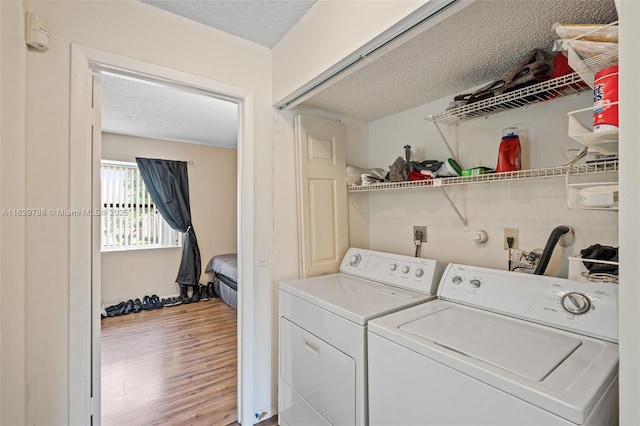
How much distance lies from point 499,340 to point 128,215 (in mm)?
4669

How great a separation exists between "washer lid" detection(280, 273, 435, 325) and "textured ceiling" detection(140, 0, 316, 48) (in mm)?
1474

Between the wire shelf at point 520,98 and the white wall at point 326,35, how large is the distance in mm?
616

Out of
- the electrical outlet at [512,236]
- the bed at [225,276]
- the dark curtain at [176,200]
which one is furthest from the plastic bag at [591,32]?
the dark curtain at [176,200]

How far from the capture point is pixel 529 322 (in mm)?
1151

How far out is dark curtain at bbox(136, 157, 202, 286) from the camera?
167 inches

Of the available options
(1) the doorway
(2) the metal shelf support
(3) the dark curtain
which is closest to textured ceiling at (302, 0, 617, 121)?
(2) the metal shelf support

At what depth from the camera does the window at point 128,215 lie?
409cm

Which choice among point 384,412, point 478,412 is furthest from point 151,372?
point 478,412

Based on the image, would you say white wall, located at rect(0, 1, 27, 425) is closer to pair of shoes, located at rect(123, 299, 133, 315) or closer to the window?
pair of shoes, located at rect(123, 299, 133, 315)

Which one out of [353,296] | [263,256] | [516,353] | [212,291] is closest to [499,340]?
[516,353]

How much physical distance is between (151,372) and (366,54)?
9.20 ft

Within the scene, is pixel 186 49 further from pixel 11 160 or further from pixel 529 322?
pixel 529 322

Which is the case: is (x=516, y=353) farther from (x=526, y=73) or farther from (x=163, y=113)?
(x=163, y=113)

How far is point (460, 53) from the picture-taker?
4.37 feet
